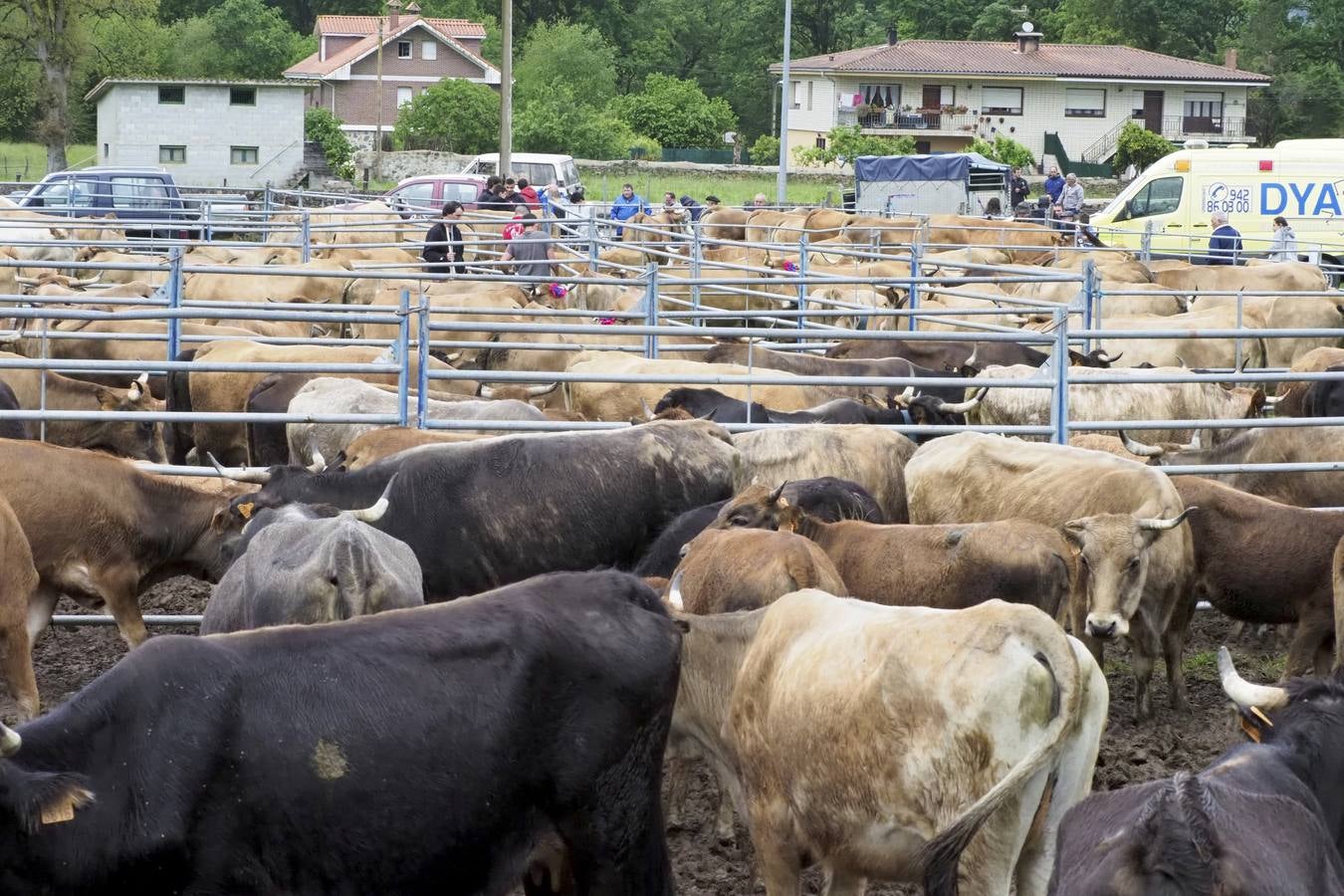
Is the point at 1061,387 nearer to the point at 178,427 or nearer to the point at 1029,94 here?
the point at 178,427

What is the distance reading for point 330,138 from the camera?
51.1 m

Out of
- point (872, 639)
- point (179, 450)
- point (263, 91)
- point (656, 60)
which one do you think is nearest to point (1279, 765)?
point (872, 639)

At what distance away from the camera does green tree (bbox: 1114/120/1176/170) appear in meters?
50.5

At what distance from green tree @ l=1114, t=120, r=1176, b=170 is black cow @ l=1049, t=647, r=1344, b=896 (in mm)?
48573

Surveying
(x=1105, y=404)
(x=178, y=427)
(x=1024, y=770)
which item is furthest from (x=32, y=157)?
(x=1024, y=770)

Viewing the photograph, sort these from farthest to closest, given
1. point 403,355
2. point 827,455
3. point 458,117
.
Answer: point 458,117 → point 827,455 → point 403,355

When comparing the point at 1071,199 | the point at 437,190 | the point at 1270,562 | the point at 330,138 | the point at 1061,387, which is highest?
the point at 330,138

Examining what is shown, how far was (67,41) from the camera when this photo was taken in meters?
54.8

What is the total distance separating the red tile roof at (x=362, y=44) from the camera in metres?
69.2

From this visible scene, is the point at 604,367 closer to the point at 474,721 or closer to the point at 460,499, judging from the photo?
the point at 460,499

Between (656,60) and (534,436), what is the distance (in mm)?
66808

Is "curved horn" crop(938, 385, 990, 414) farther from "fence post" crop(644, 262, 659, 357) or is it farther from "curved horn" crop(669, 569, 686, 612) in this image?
"curved horn" crop(669, 569, 686, 612)

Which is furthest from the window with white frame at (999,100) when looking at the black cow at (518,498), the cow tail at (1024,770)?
the cow tail at (1024,770)

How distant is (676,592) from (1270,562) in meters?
3.48
